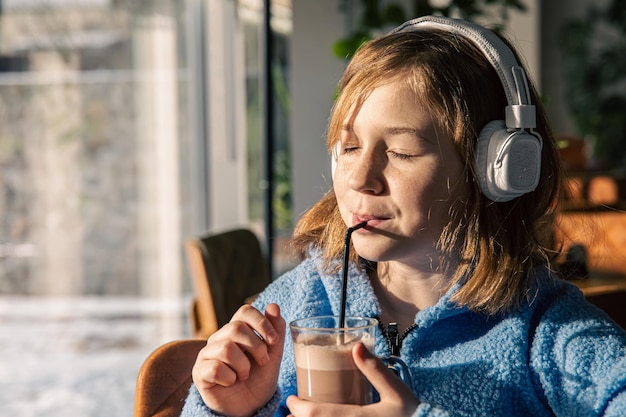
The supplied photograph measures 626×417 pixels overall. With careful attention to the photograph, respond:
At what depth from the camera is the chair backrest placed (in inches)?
43.8

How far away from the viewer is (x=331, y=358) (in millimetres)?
821

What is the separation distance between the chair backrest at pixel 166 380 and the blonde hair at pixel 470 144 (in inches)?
9.7

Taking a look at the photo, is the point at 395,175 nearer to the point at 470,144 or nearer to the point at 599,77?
the point at 470,144

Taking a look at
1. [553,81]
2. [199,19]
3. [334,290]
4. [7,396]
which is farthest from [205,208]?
[553,81]

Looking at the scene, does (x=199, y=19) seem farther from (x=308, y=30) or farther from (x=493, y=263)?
(x=493, y=263)

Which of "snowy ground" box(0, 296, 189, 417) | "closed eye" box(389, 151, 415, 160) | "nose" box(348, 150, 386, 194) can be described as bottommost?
"snowy ground" box(0, 296, 189, 417)

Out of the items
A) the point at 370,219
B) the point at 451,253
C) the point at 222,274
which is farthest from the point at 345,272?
the point at 222,274

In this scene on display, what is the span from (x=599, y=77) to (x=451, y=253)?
9.36 m

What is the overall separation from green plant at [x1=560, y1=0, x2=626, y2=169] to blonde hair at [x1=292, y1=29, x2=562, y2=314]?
28.0 feet

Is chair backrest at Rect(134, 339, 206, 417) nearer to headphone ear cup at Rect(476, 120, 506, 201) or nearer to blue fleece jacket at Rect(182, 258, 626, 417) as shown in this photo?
blue fleece jacket at Rect(182, 258, 626, 417)

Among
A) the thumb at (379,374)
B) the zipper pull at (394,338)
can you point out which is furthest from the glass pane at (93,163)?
the thumb at (379,374)

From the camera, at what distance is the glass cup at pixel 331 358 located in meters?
0.82

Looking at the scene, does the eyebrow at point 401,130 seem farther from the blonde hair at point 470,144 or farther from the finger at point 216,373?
the finger at point 216,373

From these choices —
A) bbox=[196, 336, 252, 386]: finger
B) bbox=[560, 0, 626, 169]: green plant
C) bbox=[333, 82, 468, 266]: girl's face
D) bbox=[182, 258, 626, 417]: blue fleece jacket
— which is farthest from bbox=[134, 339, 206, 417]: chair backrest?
bbox=[560, 0, 626, 169]: green plant
